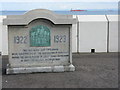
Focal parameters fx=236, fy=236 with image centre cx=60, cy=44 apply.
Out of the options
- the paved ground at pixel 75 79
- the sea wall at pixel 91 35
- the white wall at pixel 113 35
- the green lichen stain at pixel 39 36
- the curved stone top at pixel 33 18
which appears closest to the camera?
the paved ground at pixel 75 79

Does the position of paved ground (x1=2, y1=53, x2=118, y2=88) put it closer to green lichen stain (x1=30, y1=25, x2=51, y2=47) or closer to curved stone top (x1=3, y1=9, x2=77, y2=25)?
green lichen stain (x1=30, y1=25, x2=51, y2=47)

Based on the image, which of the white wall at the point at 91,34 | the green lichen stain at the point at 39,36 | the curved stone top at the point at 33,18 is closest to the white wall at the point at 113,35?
the white wall at the point at 91,34

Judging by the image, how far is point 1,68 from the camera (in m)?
8.98

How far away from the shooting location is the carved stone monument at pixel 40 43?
318 inches

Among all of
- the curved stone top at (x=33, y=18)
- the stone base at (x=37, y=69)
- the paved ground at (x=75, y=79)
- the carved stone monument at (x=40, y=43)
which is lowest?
the paved ground at (x=75, y=79)

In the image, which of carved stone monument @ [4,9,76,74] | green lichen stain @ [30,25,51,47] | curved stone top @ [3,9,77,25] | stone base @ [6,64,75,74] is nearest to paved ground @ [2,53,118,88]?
stone base @ [6,64,75,74]

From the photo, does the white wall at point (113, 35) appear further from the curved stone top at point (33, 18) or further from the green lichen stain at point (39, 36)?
the green lichen stain at point (39, 36)

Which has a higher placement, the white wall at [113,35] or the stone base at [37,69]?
the white wall at [113,35]

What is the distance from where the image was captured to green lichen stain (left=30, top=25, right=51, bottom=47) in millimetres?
8203

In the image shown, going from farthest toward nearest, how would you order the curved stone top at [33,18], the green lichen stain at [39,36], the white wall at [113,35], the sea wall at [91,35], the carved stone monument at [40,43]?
the white wall at [113,35] → the sea wall at [91,35] → the green lichen stain at [39,36] → the carved stone monument at [40,43] → the curved stone top at [33,18]

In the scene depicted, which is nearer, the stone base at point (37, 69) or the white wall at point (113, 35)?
the stone base at point (37, 69)

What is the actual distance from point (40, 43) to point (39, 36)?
248mm

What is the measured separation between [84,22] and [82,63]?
343 cm

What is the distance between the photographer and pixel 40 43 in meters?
8.25
